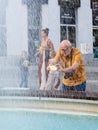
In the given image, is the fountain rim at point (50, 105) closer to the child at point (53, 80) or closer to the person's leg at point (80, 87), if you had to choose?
the person's leg at point (80, 87)

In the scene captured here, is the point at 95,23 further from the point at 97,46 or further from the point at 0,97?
the point at 0,97

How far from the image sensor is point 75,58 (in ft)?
26.7

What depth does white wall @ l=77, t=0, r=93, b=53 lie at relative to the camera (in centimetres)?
3253

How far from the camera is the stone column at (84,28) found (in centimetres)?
3253

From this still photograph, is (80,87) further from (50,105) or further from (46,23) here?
(46,23)

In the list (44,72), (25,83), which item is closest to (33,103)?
(44,72)

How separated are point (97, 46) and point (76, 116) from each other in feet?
87.1

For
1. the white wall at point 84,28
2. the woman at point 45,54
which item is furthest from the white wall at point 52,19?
the woman at point 45,54

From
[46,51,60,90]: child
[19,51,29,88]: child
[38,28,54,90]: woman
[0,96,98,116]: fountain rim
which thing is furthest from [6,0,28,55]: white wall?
[0,96,98,116]: fountain rim

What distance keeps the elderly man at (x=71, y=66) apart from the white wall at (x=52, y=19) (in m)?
23.0

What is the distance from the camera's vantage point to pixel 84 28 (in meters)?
32.8

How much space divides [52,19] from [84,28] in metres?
2.54

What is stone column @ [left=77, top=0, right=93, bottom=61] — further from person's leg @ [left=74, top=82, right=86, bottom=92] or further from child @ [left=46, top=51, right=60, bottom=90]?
person's leg @ [left=74, top=82, right=86, bottom=92]

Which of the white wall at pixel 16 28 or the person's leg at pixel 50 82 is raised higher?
the white wall at pixel 16 28
